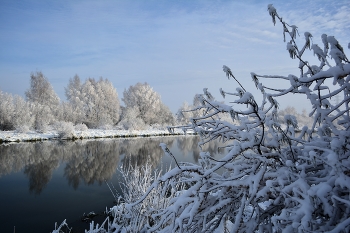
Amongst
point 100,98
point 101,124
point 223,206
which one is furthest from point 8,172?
point 100,98

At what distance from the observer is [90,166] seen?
13766 millimetres

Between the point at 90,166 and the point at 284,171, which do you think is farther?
the point at 90,166

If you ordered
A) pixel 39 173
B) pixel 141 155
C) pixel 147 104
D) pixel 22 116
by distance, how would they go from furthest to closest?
pixel 147 104, pixel 22 116, pixel 141 155, pixel 39 173

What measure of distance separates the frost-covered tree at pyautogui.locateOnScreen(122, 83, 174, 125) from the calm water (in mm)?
26184

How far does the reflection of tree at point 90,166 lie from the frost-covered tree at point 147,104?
24.5 m

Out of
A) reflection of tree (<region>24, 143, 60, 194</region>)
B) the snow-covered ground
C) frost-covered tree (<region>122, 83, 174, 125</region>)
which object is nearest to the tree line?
frost-covered tree (<region>122, 83, 174, 125</region>)

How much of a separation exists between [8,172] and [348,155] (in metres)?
14.0

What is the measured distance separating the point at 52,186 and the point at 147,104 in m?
33.6

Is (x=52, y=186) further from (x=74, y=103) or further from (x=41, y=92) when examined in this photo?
(x=41, y=92)

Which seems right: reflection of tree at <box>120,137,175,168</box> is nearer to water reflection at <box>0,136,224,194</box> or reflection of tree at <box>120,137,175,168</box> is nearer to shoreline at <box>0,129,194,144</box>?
water reflection at <box>0,136,224,194</box>

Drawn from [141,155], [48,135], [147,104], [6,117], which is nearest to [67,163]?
[141,155]

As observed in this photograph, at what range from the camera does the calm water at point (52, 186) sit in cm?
725

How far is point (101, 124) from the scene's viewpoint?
124 ft

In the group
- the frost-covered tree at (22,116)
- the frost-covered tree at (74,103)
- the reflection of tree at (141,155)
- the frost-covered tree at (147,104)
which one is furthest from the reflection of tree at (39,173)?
the frost-covered tree at (147,104)
